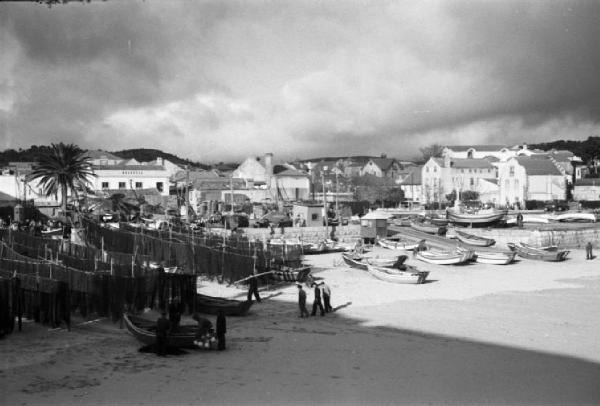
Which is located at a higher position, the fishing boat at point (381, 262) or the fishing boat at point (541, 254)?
the fishing boat at point (381, 262)

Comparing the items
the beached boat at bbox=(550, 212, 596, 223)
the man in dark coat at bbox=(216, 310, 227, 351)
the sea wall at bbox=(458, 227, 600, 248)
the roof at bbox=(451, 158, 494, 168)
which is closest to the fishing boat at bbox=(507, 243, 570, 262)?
the sea wall at bbox=(458, 227, 600, 248)

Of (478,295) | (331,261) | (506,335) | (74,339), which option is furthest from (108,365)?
(331,261)

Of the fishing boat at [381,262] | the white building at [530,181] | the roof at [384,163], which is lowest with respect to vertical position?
the fishing boat at [381,262]

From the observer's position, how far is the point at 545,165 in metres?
103

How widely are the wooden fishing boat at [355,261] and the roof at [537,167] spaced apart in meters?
67.3

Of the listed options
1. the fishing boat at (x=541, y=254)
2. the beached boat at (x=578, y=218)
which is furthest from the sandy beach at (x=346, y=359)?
the beached boat at (x=578, y=218)

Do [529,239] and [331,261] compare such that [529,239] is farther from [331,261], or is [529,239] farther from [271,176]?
[271,176]

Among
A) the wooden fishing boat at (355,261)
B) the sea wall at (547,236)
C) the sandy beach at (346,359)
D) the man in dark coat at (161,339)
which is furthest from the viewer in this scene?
the sea wall at (547,236)

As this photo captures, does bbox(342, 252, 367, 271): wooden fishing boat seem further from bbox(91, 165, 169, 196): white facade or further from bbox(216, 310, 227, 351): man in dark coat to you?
bbox(91, 165, 169, 196): white facade

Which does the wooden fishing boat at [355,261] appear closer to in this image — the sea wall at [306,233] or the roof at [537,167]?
the sea wall at [306,233]

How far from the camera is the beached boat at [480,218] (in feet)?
217

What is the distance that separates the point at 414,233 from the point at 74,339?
43.1m

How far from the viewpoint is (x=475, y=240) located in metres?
56.1

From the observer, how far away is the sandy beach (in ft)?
47.3
